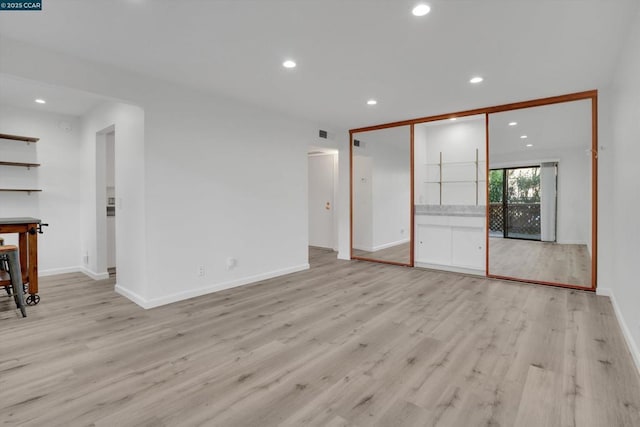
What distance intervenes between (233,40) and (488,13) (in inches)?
80.4

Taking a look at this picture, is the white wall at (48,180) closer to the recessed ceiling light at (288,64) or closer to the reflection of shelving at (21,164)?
the reflection of shelving at (21,164)

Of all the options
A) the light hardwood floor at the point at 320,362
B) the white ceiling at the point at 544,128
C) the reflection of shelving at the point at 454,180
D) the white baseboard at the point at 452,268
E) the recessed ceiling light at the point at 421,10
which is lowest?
the light hardwood floor at the point at 320,362

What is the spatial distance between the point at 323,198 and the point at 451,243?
3.38m


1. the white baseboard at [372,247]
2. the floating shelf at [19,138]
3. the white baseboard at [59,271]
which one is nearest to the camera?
the floating shelf at [19,138]

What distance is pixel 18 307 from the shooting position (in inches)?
137

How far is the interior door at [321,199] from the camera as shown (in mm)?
7762

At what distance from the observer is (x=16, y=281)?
11.2ft

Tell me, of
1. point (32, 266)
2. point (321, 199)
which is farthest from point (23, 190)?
point (321, 199)

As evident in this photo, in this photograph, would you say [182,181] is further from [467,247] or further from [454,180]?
[454,180]

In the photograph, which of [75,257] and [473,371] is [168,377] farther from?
[75,257]

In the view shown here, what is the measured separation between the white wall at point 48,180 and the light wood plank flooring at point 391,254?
5.34m

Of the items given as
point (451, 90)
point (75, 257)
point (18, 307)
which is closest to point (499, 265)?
point (451, 90)

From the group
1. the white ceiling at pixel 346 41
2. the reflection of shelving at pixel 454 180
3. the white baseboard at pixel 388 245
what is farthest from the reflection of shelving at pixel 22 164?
the reflection of shelving at pixel 454 180

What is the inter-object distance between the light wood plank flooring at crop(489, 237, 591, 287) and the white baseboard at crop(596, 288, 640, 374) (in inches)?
16.9
